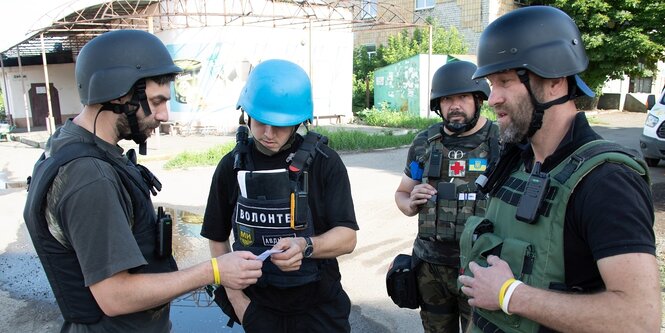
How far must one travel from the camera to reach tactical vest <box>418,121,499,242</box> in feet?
9.23

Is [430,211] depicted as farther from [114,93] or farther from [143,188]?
[114,93]

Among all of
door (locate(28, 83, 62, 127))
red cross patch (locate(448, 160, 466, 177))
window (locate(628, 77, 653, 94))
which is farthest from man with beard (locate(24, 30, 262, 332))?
window (locate(628, 77, 653, 94))

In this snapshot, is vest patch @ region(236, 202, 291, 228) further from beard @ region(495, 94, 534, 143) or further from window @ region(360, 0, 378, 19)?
window @ region(360, 0, 378, 19)

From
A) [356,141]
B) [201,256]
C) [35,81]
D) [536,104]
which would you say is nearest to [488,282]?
[536,104]

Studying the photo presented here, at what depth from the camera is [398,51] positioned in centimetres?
2441

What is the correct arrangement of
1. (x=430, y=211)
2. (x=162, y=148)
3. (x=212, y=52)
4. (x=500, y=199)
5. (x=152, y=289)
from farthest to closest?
(x=212, y=52), (x=162, y=148), (x=430, y=211), (x=500, y=199), (x=152, y=289)

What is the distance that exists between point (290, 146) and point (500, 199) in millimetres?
1050

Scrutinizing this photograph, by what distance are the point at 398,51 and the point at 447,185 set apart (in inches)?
889

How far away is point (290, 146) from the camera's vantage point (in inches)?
93.5

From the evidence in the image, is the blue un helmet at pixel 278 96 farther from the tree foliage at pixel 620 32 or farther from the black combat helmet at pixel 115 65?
the tree foliage at pixel 620 32

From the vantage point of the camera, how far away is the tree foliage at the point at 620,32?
784 inches

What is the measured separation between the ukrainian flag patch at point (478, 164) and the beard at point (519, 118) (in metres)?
1.12

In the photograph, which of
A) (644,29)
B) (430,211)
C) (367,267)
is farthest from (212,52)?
(644,29)

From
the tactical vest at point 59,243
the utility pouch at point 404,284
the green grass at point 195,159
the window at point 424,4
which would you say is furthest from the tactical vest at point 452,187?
the window at point 424,4
